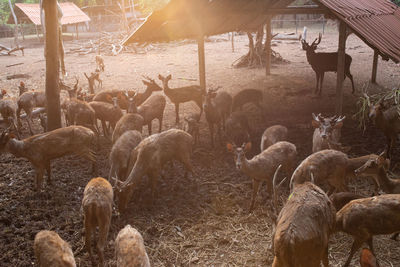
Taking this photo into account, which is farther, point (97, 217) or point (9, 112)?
point (9, 112)

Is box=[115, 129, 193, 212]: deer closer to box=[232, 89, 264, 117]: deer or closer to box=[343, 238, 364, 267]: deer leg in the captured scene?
box=[343, 238, 364, 267]: deer leg

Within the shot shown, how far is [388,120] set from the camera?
316 inches

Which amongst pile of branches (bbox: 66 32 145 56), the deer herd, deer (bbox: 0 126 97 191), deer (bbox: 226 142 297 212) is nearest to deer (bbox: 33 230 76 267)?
the deer herd

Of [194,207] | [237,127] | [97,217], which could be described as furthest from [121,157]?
[237,127]

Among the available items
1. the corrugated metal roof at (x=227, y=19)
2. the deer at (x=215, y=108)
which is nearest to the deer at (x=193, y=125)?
the deer at (x=215, y=108)

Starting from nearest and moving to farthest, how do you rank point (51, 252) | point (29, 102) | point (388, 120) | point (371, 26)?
point (51, 252) < point (388, 120) < point (371, 26) < point (29, 102)

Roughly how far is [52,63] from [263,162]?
238 inches

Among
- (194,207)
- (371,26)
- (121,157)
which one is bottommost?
(194,207)

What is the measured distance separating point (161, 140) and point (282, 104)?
652 cm

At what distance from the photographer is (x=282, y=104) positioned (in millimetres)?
12336

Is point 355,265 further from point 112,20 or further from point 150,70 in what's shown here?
point 112,20

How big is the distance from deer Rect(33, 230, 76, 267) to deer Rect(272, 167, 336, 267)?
8.17 feet

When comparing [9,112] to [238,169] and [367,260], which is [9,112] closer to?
[238,169]

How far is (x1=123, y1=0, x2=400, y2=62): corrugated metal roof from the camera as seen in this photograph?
813cm
